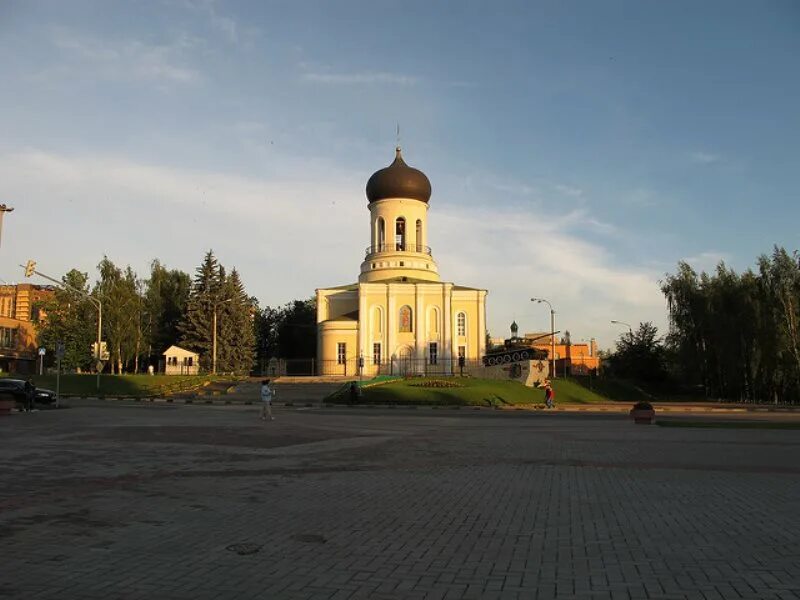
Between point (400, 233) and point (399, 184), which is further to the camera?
point (400, 233)

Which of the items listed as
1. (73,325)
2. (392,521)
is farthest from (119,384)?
(392,521)

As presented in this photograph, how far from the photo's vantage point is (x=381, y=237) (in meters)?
65.3

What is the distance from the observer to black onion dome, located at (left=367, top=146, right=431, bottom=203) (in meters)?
63.7

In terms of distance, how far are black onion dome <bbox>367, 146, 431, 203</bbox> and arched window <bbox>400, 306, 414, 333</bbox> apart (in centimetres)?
1101

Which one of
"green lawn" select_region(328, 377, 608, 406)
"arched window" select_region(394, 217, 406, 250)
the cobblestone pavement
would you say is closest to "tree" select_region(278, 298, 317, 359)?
"arched window" select_region(394, 217, 406, 250)

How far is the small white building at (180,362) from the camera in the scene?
58812 mm

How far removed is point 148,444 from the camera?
15422 millimetres

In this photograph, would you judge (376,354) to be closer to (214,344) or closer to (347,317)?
(347,317)

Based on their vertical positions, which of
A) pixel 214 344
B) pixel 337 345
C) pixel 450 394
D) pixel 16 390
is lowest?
pixel 450 394

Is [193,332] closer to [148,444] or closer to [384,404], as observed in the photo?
[384,404]

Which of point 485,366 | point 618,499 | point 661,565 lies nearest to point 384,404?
point 485,366

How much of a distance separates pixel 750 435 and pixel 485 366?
3638cm

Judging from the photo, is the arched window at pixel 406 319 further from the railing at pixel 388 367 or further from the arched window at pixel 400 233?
the arched window at pixel 400 233

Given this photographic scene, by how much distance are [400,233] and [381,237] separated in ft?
6.18
